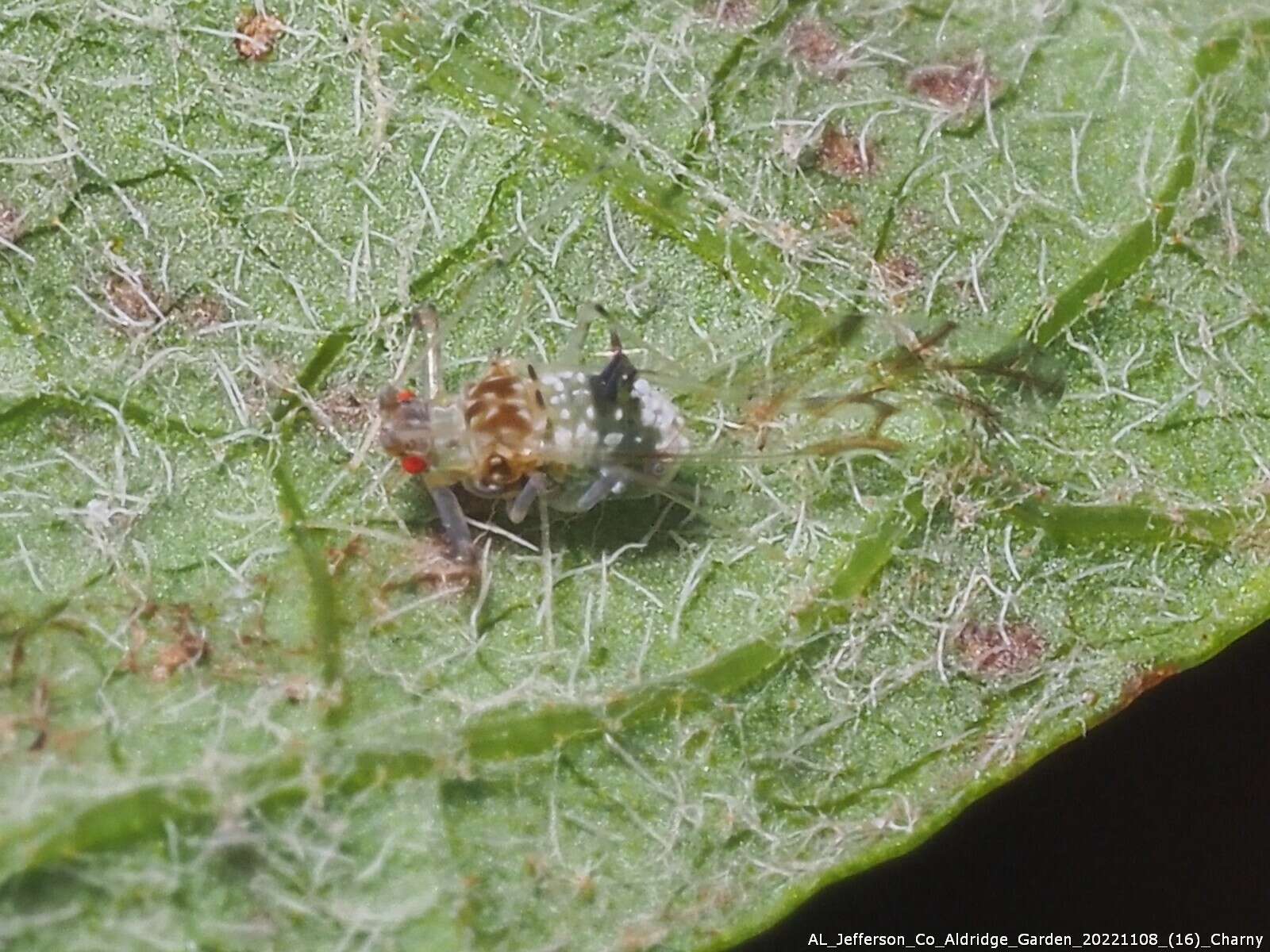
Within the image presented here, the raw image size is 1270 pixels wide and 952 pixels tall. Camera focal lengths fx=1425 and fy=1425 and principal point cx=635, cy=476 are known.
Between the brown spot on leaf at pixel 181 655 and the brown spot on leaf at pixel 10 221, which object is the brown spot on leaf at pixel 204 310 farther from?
the brown spot on leaf at pixel 181 655

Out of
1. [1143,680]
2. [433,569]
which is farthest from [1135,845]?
[433,569]

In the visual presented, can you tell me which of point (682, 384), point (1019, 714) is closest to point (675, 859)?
point (1019, 714)

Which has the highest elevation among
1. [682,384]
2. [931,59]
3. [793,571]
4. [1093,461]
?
[931,59]

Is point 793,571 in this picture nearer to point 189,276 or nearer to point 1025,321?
point 1025,321

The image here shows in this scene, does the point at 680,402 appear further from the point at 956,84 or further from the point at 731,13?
the point at 956,84

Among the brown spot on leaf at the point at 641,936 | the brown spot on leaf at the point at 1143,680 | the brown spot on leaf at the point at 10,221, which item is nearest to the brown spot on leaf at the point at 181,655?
the brown spot on leaf at the point at 10,221

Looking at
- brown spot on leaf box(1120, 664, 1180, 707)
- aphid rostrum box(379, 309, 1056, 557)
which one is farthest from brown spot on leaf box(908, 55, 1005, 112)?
brown spot on leaf box(1120, 664, 1180, 707)
